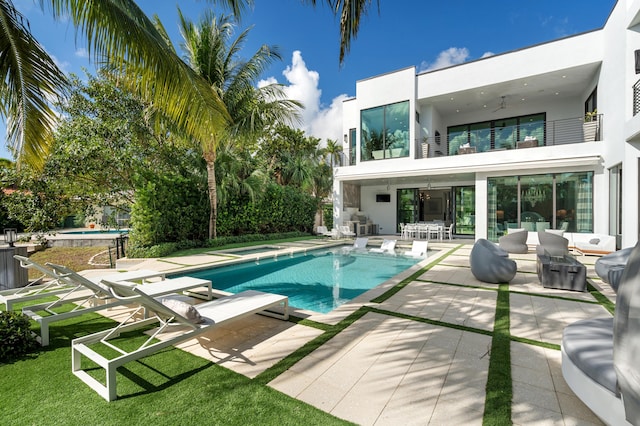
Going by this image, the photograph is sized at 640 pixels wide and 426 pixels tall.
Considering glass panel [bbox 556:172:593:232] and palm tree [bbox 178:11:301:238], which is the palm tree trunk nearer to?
palm tree [bbox 178:11:301:238]

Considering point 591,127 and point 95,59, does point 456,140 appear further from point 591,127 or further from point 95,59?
point 95,59

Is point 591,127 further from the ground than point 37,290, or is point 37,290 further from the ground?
point 591,127

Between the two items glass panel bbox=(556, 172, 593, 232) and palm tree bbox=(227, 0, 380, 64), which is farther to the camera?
glass panel bbox=(556, 172, 593, 232)

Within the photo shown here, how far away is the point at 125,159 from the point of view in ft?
35.4

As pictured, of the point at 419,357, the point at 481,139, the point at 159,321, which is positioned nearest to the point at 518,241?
the point at 481,139

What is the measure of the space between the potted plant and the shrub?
679 inches

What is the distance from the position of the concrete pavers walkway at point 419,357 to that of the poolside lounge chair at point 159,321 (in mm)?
352

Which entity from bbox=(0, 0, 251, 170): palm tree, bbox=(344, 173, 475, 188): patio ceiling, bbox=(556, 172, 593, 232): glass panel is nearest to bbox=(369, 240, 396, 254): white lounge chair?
bbox=(344, 173, 475, 188): patio ceiling

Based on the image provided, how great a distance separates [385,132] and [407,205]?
5183 millimetres

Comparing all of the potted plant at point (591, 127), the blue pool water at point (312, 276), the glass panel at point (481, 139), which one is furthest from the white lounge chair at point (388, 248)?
the potted plant at point (591, 127)

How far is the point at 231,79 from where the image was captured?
1223cm

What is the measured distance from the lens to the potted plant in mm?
11781

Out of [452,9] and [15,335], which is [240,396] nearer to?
[15,335]

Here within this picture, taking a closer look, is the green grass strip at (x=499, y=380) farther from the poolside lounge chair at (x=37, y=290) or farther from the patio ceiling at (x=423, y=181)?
the patio ceiling at (x=423, y=181)
